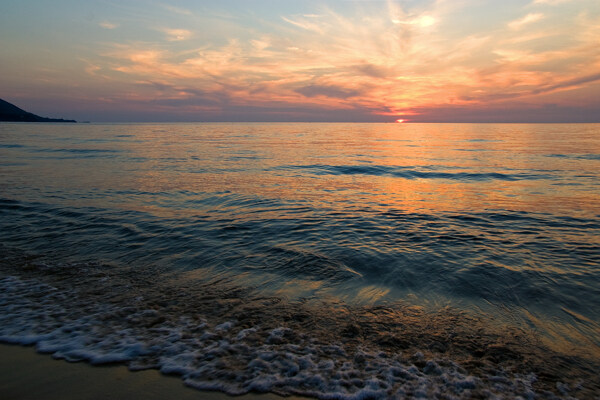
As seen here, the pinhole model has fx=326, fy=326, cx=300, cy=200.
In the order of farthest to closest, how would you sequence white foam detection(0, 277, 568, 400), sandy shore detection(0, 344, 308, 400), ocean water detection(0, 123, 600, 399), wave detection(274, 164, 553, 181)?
wave detection(274, 164, 553, 181)
ocean water detection(0, 123, 600, 399)
white foam detection(0, 277, 568, 400)
sandy shore detection(0, 344, 308, 400)

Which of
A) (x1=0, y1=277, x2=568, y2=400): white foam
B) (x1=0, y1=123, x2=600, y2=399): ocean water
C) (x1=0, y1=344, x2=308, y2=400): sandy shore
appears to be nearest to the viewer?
(x1=0, y1=344, x2=308, y2=400): sandy shore

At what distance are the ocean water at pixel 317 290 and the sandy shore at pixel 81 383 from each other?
181mm

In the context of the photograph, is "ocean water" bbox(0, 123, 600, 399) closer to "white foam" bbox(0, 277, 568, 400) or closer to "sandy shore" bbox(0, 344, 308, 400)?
"white foam" bbox(0, 277, 568, 400)

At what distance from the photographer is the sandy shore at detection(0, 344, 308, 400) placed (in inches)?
148

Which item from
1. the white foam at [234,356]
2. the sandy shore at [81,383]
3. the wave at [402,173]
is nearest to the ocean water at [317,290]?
the white foam at [234,356]

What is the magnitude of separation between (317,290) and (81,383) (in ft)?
13.3

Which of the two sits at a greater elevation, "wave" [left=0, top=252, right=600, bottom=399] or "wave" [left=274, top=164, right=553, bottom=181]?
"wave" [left=274, top=164, right=553, bottom=181]

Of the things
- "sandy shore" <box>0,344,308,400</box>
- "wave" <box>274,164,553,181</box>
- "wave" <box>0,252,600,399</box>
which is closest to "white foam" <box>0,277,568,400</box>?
"wave" <box>0,252,600,399</box>

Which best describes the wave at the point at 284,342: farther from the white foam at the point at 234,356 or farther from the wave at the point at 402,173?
the wave at the point at 402,173

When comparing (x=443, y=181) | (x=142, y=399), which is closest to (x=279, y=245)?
(x=142, y=399)

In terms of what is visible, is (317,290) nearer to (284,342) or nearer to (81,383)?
(284,342)

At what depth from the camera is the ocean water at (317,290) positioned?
14.3ft

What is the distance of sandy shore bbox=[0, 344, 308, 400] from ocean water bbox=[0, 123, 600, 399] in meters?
0.18

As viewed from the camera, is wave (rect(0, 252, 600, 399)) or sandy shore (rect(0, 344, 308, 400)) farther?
wave (rect(0, 252, 600, 399))
